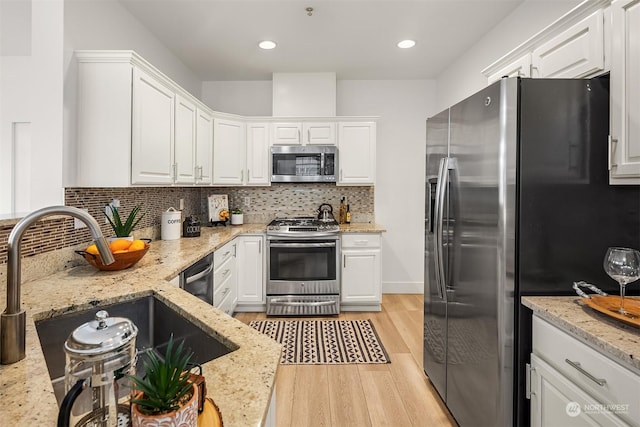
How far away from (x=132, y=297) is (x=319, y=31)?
259cm

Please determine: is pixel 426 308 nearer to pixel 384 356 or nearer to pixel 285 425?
pixel 384 356

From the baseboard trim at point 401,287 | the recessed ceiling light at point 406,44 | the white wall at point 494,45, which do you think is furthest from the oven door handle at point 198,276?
the white wall at point 494,45

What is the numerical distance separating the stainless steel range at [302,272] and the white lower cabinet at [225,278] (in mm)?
349

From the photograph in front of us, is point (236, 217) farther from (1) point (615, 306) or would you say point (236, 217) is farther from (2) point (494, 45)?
(1) point (615, 306)

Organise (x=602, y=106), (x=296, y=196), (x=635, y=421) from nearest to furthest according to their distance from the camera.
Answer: (x=635, y=421) → (x=602, y=106) → (x=296, y=196)

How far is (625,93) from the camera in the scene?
1327 mm

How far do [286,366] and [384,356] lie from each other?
2.59ft

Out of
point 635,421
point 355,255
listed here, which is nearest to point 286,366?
point 355,255

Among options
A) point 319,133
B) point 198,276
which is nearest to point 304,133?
point 319,133

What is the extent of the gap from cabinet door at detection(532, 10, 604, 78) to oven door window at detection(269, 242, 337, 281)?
2328 mm

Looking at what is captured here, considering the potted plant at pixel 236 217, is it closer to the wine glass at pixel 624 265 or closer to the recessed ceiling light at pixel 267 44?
the recessed ceiling light at pixel 267 44

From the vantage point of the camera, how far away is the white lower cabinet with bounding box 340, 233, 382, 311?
3.58 m

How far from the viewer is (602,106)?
1.44m

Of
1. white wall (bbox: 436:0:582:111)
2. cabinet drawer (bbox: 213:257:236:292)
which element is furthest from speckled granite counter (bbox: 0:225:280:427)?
white wall (bbox: 436:0:582:111)
